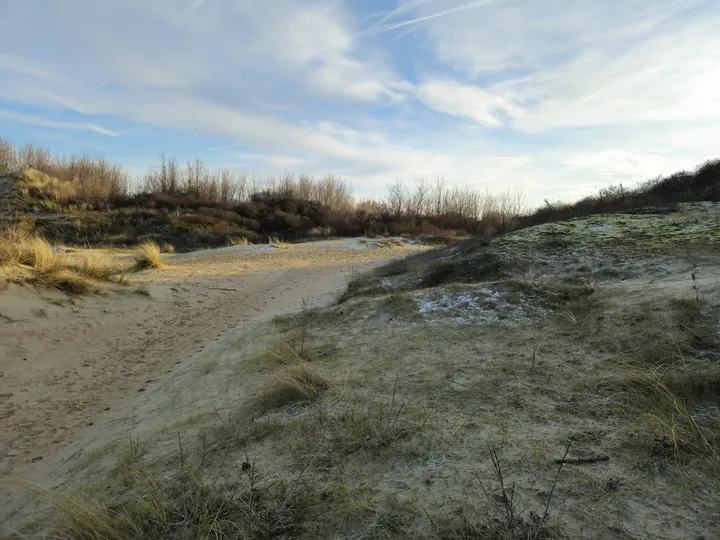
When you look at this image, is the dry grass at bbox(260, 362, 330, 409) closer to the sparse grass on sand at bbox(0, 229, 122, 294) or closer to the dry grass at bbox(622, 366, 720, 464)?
the dry grass at bbox(622, 366, 720, 464)

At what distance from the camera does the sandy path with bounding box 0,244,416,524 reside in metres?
3.75

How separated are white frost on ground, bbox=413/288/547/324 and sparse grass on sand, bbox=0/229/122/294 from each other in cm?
608

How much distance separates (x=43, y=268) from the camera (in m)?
7.21

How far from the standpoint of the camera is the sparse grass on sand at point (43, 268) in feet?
22.7

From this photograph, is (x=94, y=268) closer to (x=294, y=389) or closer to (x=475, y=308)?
(x=294, y=389)

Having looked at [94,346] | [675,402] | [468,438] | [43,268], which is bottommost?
[94,346]

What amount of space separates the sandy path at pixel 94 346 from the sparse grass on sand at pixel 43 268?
318mm

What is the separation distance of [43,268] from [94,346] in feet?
7.78

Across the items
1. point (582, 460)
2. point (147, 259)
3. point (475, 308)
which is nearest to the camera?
point (582, 460)

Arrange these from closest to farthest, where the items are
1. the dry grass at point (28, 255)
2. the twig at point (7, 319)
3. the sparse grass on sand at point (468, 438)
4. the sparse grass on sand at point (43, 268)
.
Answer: the sparse grass on sand at point (468, 438), the twig at point (7, 319), the sparse grass on sand at point (43, 268), the dry grass at point (28, 255)

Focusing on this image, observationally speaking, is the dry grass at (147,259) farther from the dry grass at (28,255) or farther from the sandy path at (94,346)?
the dry grass at (28,255)

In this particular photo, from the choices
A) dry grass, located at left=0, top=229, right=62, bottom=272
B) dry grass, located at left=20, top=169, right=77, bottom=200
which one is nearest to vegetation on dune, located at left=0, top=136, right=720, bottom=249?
dry grass, located at left=20, top=169, right=77, bottom=200

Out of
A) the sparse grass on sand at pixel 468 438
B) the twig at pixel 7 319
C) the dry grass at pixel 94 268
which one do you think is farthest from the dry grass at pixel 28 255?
the sparse grass on sand at pixel 468 438

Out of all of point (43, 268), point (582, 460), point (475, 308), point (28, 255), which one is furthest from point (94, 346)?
point (582, 460)
